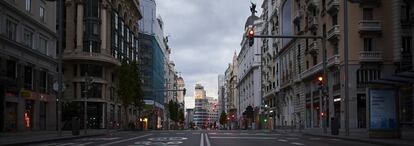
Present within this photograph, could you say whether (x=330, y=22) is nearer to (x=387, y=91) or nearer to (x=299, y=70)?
(x=299, y=70)

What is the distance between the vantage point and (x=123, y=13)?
101 metres

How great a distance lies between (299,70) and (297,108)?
532 cm

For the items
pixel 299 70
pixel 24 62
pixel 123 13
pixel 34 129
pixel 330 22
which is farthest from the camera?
pixel 123 13

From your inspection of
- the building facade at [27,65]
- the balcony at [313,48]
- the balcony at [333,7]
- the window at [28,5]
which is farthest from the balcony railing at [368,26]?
the window at [28,5]

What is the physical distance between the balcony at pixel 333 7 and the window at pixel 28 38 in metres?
27.7

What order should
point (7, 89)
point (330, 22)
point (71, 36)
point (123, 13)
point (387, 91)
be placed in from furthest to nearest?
point (123, 13) < point (71, 36) < point (330, 22) < point (7, 89) < point (387, 91)

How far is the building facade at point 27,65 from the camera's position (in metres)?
45.4

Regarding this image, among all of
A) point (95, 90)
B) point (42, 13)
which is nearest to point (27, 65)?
point (42, 13)

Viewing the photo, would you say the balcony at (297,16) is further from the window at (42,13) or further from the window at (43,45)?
the window at (42,13)

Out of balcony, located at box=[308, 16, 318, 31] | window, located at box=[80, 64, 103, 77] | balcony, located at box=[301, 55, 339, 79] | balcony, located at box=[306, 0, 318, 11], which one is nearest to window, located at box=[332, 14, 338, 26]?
balcony, located at box=[301, 55, 339, 79]

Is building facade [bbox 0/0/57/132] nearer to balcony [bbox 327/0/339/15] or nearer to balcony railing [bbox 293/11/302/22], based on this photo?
balcony [bbox 327/0/339/15]

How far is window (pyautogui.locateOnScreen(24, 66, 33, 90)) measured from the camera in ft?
168

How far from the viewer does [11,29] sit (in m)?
46.8

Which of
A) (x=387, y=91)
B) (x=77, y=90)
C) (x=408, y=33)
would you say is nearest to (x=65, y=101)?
(x=77, y=90)
